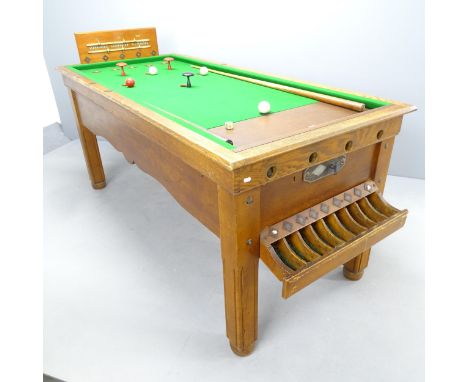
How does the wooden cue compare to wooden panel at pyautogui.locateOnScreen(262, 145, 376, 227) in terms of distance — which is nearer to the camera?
wooden panel at pyautogui.locateOnScreen(262, 145, 376, 227)

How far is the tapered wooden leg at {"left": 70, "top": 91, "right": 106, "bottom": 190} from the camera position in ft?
9.32

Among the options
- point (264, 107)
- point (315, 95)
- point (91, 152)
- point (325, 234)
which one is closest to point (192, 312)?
point (325, 234)

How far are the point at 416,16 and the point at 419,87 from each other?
52 centimetres

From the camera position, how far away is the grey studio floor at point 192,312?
1568 millimetres

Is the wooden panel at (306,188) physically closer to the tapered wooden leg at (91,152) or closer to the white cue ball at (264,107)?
the white cue ball at (264,107)

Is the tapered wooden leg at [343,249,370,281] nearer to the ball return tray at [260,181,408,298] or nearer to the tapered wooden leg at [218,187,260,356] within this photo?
the ball return tray at [260,181,408,298]

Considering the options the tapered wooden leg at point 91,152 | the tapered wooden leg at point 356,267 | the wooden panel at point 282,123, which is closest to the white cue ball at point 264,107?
the wooden panel at point 282,123


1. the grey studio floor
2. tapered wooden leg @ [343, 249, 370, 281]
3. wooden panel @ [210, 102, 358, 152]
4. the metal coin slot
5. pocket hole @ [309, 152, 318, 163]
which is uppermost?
wooden panel @ [210, 102, 358, 152]

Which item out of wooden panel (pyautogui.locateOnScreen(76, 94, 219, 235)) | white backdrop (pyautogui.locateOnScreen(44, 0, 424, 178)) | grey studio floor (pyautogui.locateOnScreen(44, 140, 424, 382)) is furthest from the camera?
white backdrop (pyautogui.locateOnScreen(44, 0, 424, 178))

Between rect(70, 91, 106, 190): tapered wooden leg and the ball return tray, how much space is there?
82.7 inches

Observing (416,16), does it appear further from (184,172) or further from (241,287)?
(241,287)

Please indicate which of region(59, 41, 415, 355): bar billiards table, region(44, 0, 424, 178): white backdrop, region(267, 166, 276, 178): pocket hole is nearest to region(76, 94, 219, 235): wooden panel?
region(59, 41, 415, 355): bar billiards table

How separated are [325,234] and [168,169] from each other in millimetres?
775

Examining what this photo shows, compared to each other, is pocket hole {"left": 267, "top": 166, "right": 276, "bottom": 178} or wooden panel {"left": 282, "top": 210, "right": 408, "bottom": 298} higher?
pocket hole {"left": 267, "top": 166, "right": 276, "bottom": 178}
